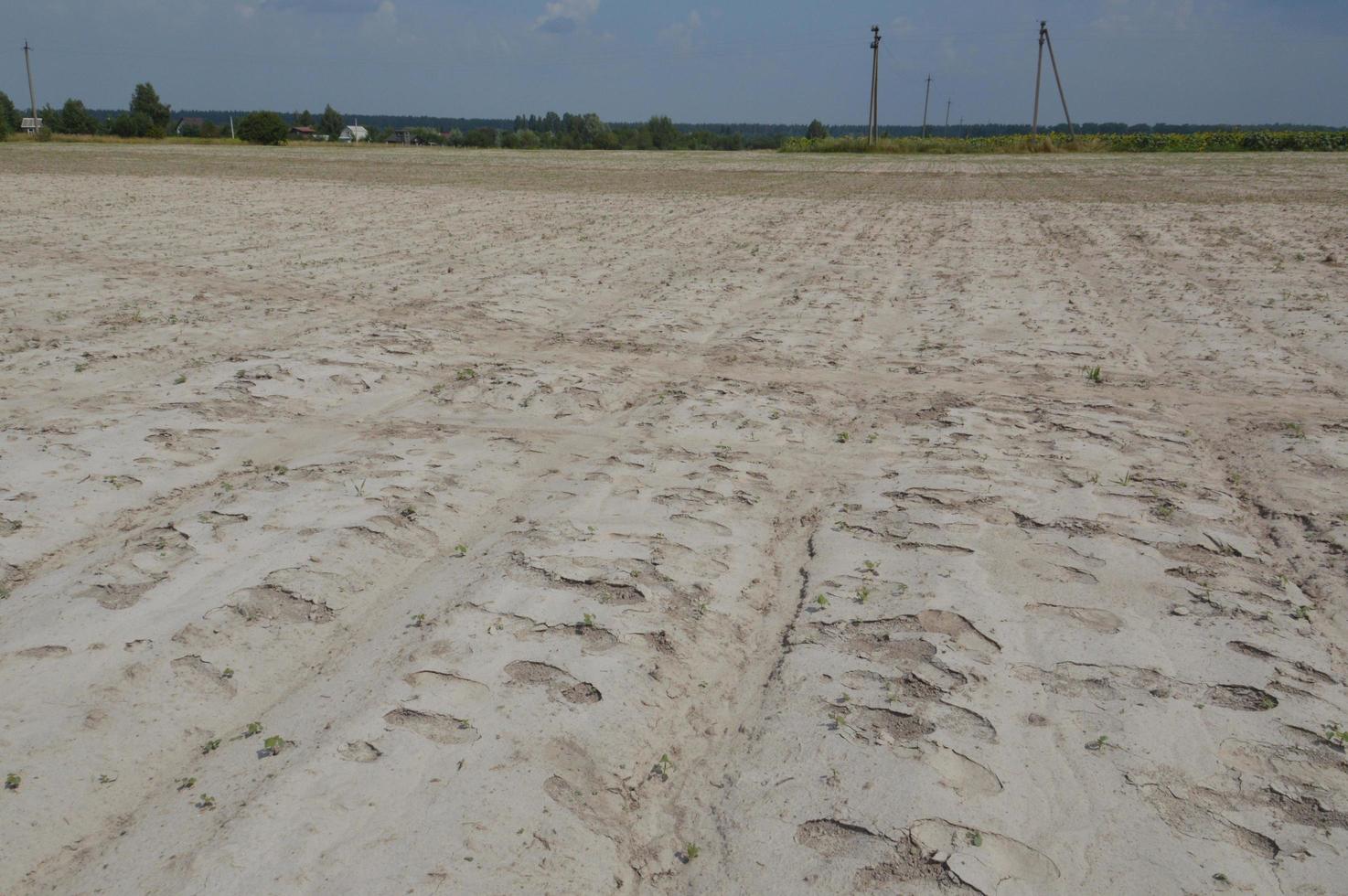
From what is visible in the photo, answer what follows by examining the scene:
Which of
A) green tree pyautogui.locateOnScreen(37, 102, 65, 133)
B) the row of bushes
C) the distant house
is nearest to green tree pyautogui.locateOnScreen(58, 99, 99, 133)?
green tree pyautogui.locateOnScreen(37, 102, 65, 133)

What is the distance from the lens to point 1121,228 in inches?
715

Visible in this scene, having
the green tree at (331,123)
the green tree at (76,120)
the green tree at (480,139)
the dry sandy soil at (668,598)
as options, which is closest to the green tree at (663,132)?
the green tree at (480,139)

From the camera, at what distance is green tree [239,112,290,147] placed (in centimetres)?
7375

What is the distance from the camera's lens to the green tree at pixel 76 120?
317 ft

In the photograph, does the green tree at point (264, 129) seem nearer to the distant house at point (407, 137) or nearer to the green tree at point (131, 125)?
the green tree at point (131, 125)

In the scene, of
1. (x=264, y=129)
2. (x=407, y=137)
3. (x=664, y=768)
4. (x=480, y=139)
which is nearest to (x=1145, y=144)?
(x=264, y=129)

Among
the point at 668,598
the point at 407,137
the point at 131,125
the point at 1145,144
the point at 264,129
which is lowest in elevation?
the point at 668,598

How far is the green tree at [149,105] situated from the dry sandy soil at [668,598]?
3858 inches

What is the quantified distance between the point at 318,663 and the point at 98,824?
38.6 inches

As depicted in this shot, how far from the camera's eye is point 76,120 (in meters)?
97.4

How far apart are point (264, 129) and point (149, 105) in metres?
29.6

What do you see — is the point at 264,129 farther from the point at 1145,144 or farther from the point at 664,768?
the point at 664,768

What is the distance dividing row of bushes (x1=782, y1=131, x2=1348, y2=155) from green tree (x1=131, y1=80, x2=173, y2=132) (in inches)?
2678

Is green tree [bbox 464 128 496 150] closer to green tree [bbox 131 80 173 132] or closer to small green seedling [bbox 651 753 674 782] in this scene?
green tree [bbox 131 80 173 132]
